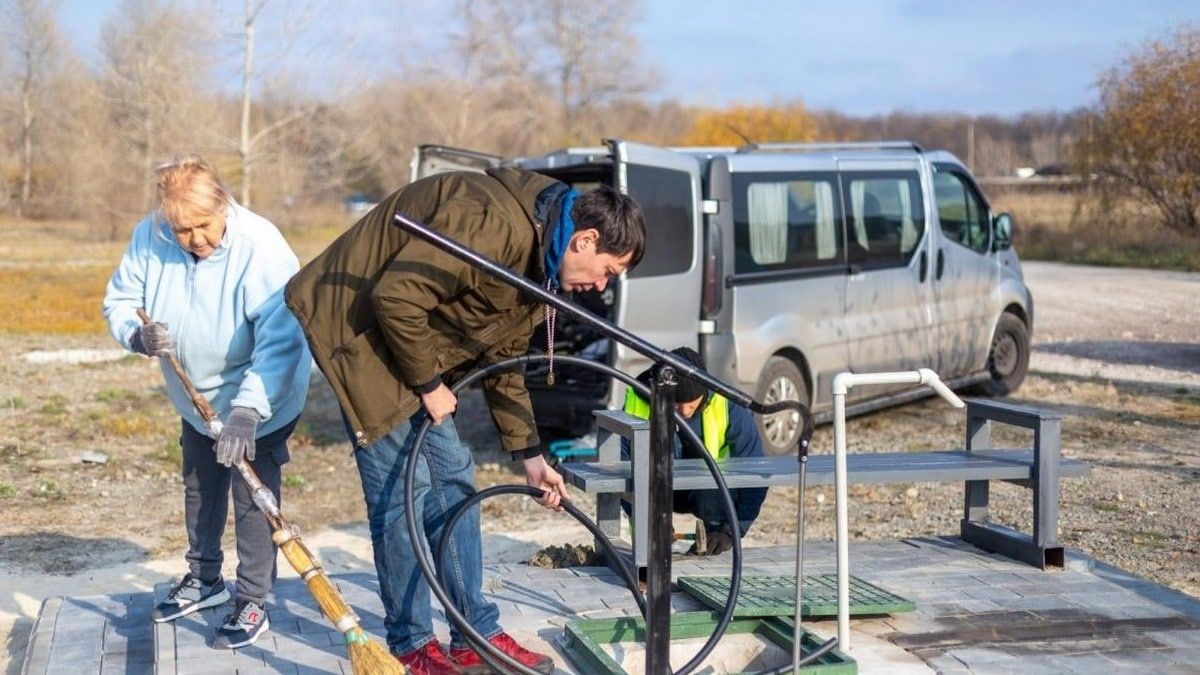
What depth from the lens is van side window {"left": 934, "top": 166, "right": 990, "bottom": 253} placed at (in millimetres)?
10789

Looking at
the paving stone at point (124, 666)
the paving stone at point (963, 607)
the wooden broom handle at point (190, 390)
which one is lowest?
the paving stone at point (124, 666)

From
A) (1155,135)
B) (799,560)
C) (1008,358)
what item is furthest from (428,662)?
(1155,135)

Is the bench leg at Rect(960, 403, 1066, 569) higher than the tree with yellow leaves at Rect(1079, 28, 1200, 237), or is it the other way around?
the tree with yellow leaves at Rect(1079, 28, 1200, 237)

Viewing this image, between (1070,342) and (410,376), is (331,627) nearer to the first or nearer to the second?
(410,376)

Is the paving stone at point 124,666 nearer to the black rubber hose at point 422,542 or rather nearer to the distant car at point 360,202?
the black rubber hose at point 422,542

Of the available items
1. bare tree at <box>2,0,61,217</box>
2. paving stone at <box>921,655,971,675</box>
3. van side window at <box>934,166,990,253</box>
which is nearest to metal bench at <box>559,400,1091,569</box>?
paving stone at <box>921,655,971,675</box>

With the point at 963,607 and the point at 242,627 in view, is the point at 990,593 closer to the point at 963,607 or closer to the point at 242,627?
the point at 963,607

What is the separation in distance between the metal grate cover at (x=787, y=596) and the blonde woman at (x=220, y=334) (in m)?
1.64

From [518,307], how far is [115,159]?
115 feet

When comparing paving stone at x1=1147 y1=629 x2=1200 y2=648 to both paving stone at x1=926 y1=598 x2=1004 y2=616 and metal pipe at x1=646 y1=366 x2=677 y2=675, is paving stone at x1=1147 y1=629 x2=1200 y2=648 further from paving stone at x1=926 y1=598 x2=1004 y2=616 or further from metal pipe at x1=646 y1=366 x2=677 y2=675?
metal pipe at x1=646 y1=366 x2=677 y2=675

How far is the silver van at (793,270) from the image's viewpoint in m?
8.42

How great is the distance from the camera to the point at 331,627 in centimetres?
491

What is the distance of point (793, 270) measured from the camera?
30.1 feet

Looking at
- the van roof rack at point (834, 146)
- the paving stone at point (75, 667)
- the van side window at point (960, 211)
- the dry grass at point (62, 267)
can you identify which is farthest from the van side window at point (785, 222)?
the dry grass at point (62, 267)
